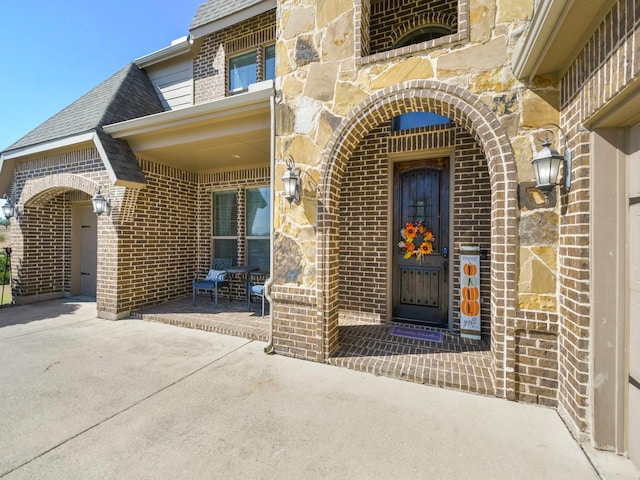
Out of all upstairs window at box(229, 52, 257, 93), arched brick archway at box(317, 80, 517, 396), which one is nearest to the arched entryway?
upstairs window at box(229, 52, 257, 93)

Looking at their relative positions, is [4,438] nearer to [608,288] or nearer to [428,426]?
[428,426]

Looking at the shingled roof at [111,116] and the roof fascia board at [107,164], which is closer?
the roof fascia board at [107,164]

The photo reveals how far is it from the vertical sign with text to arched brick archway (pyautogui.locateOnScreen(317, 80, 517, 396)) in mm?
1213

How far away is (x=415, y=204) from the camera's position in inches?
193

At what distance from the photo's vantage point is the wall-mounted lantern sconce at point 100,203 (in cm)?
523

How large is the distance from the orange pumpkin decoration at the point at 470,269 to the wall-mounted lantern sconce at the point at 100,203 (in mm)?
6154

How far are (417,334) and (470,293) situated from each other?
0.98 meters

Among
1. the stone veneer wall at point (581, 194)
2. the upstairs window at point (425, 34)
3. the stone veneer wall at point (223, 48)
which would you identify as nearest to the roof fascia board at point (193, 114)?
the stone veneer wall at point (223, 48)

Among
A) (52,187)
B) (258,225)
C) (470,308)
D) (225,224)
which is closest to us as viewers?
(470,308)

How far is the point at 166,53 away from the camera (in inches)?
275

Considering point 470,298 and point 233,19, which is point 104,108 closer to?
point 233,19

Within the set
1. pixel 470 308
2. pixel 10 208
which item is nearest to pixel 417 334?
pixel 470 308

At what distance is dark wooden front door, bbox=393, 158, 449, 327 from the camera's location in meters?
4.68

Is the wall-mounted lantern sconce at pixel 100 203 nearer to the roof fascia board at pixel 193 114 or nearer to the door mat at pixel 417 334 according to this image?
the roof fascia board at pixel 193 114
